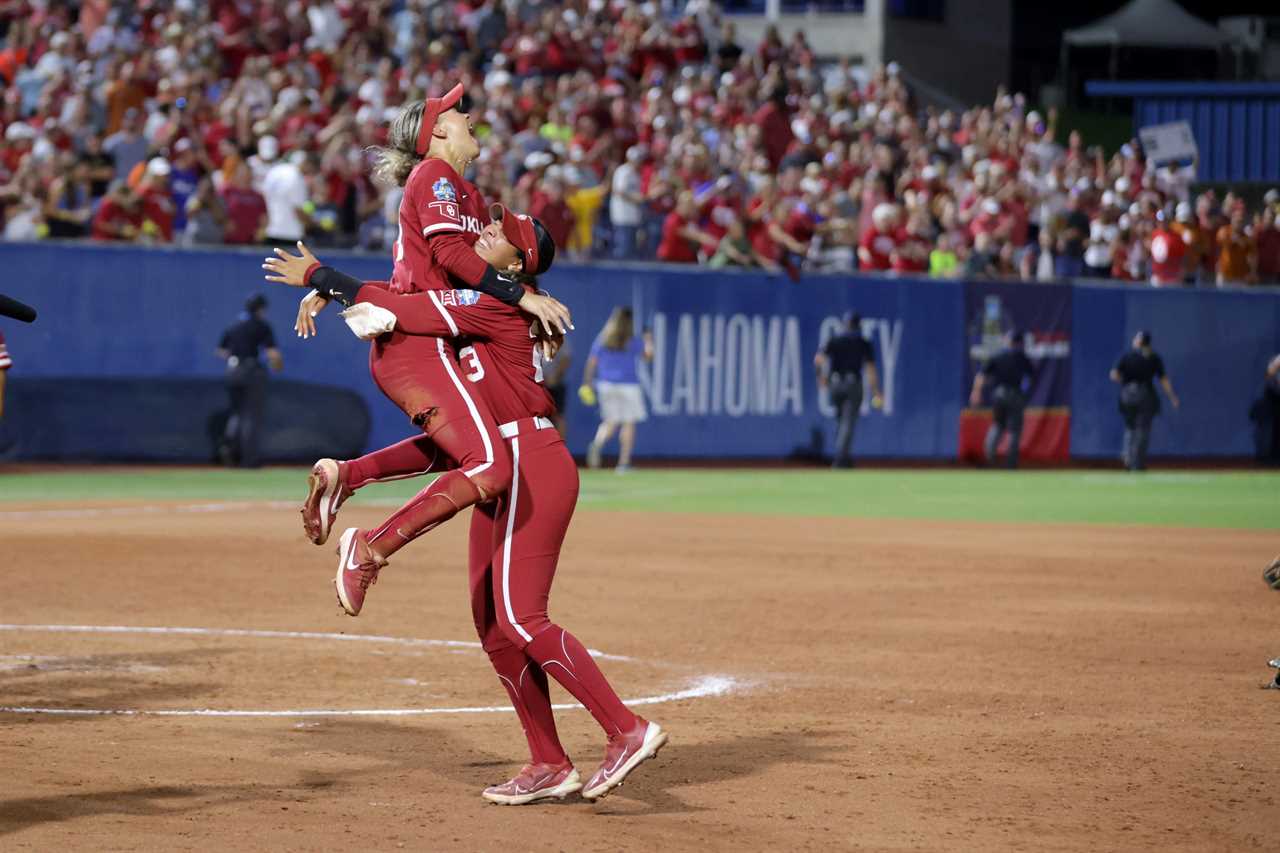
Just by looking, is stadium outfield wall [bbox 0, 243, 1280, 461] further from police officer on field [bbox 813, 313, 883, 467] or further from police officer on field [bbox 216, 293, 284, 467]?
police officer on field [bbox 813, 313, 883, 467]

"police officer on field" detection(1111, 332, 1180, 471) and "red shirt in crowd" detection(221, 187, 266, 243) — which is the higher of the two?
"red shirt in crowd" detection(221, 187, 266, 243)

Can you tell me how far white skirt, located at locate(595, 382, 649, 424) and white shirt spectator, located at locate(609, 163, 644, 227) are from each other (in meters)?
2.87

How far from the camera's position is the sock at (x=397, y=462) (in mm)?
6855

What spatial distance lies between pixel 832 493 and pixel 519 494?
18.0m

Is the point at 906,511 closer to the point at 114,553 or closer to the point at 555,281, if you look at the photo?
the point at 555,281

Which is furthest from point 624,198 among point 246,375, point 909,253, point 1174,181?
point 1174,181

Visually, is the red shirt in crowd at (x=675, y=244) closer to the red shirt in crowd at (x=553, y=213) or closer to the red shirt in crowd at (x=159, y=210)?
the red shirt in crowd at (x=553, y=213)

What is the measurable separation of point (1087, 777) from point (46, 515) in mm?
13516

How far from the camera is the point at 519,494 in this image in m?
6.76

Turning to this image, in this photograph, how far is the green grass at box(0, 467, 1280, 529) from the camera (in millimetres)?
21547

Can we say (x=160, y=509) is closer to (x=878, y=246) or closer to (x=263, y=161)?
(x=263, y=161)

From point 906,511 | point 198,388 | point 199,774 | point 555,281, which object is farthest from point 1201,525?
point 199,774

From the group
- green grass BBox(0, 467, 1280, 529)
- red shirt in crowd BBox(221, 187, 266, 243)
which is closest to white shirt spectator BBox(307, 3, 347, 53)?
red shirt in crowd BBox(221, 187, 266, 243)

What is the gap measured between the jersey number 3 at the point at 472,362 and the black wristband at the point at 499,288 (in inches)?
9.9
